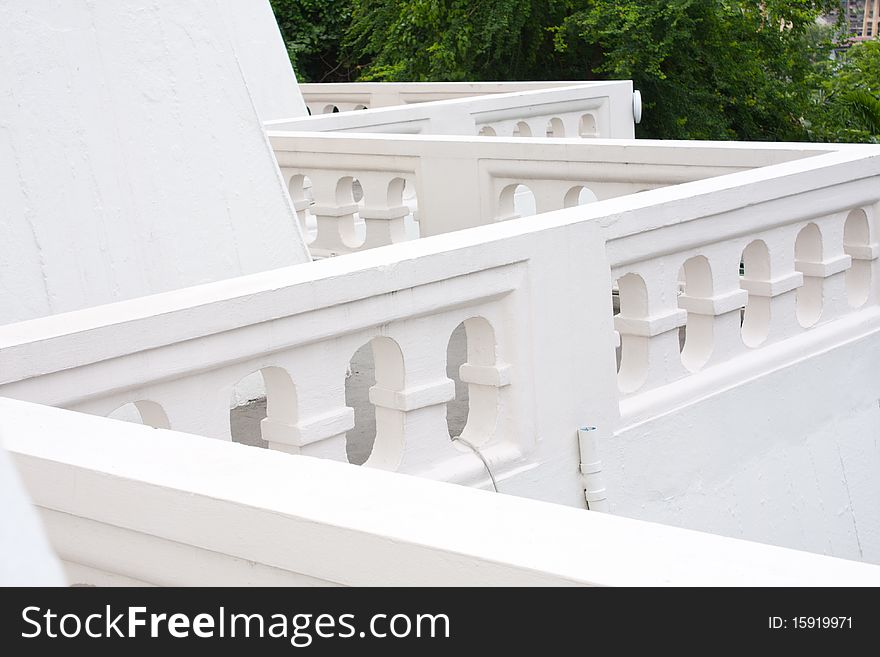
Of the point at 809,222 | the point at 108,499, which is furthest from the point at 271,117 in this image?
the point at 108,499

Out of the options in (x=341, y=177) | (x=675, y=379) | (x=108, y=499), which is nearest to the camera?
(x=108, y=499)

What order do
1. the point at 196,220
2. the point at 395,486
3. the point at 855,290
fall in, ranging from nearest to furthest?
1. the point at 395,486
2. the point at 196,220
3. the point at 855,290

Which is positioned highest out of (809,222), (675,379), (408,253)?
(408,253)

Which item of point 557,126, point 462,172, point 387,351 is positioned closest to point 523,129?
point 557,126

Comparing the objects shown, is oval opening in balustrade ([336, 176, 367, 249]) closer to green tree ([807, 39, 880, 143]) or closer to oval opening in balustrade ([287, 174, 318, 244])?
oval opening in balustrade ([287, 174, 318, 244])

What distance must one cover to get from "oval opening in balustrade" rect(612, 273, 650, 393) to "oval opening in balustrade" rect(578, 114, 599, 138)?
6.29 m

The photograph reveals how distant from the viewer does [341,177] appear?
754 cm

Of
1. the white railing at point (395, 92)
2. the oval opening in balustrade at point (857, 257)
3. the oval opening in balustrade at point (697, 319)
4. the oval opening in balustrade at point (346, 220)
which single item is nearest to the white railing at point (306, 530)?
the oval opening in balustrade at point (697, 319)

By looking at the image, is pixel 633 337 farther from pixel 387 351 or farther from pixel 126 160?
pixel 126 160

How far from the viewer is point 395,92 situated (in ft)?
46.1

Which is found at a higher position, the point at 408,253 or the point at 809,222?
the point at 408,253
